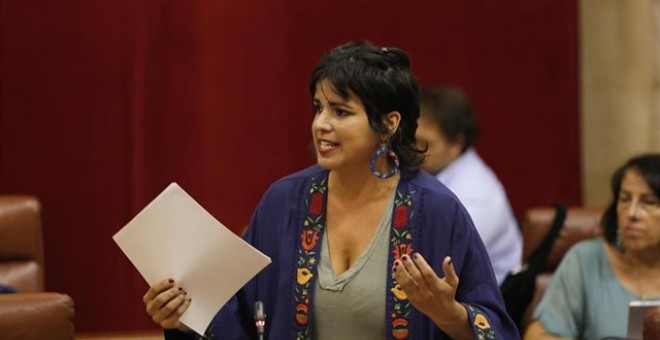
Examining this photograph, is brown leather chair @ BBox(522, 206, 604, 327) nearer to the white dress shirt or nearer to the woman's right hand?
the white dress shirt

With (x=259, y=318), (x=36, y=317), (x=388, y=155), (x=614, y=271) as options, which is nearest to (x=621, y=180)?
(x=614, y=271)

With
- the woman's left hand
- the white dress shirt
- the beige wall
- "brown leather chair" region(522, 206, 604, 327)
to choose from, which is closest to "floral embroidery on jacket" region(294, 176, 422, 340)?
the woman's left hand

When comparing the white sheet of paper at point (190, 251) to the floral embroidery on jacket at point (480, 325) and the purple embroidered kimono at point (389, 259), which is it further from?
the floral embroidery on jacket at point (480, 325)

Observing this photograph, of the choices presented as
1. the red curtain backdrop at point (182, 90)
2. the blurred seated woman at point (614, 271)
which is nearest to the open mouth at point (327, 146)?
the blurred seated woman at point (614, 271)

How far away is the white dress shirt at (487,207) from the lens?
15.3 feet

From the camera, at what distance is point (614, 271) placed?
4117 millimetres

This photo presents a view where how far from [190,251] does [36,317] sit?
18.7 inches

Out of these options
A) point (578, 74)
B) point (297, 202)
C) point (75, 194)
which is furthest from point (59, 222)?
point (578, 74)

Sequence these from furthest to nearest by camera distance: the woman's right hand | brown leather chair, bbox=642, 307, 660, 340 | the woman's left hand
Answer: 1. brown leather chair, bbox=642, 307, 660, 340
2. the woman's right hand
3. the woman's left hand

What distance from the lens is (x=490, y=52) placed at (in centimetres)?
535

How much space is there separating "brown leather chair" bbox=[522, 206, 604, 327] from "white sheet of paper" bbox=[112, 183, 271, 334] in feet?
5.94

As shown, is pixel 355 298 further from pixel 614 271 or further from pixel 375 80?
pixel 614 271

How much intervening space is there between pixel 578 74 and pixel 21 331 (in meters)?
3.21

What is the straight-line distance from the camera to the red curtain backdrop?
470cm
